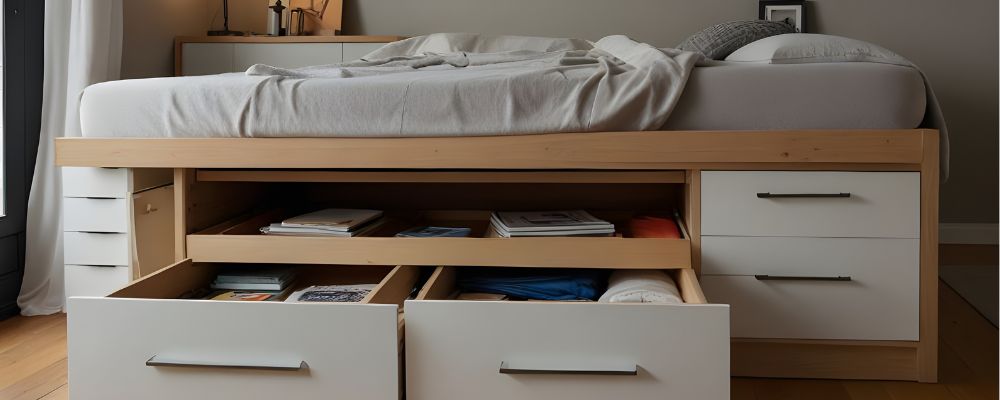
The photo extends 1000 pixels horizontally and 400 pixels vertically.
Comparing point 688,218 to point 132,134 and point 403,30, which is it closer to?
point 132,134

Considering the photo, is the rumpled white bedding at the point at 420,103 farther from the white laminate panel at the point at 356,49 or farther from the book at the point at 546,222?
the white laminate panel at the point at 356,49

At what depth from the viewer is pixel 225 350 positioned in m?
1.34

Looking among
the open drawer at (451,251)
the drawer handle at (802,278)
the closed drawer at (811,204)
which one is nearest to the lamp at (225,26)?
the open drawer at (451,251)

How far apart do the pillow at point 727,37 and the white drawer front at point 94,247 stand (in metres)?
1.63

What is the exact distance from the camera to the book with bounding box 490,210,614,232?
69.9 inches

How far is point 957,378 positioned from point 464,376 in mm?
Answer: 1119

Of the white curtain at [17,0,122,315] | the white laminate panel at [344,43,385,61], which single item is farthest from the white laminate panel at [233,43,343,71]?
the white curtain at [17,0,122,315]

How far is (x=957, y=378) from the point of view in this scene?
172cm

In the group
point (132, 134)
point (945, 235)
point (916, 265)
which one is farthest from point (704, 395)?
point (945, 235)

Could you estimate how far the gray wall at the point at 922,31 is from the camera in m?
3.27

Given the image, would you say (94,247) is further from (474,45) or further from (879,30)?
(879,30)

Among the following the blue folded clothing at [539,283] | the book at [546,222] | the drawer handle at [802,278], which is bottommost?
the blue folded clothing at [539,283]

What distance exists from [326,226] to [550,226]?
0.52 m

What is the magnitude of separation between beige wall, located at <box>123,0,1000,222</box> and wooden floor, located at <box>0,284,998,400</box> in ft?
4.48
